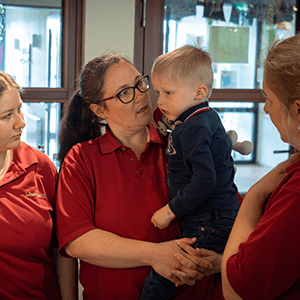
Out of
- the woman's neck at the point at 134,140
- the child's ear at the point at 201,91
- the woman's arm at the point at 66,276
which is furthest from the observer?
the woman's neck at the point at 134,140

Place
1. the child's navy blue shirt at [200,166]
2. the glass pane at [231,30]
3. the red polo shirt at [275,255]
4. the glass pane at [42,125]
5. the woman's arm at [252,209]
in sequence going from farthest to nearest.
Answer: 1. the glass pane at [231,30]
2. the glass pane at [42,125]
3. the child's navy blue shirt at [200,166]
4. the woman's arm at [252,209]
5. the red polo shirt at [275,255]

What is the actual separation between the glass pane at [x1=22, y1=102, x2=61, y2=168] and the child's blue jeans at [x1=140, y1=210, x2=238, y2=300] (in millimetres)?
1426

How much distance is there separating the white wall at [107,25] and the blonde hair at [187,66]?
1.04m

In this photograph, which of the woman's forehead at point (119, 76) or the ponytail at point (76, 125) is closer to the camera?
the woman's forehead at point (119, 76)

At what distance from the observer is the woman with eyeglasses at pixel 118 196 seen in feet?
4.70

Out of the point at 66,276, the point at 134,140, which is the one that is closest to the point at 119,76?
the point at 134,140

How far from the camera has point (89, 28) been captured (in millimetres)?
2441

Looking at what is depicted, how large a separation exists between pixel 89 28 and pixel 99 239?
5.00 feet

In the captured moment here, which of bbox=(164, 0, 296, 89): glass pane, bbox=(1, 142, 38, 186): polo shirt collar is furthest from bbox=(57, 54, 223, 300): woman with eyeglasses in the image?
bbox=(164, 0, 296, 89): glass pane

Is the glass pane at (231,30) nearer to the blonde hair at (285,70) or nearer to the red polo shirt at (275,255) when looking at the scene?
the blonde hair at (285,70)

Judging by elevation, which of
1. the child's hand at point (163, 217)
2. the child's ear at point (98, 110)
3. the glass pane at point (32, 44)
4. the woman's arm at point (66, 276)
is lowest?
the woman's arm at point (66, 276)

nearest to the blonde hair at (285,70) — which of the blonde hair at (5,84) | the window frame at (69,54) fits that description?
the blonde hair at (5,84)

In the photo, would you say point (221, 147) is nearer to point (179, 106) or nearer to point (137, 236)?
point (179, 106)

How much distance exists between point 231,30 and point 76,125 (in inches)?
62.4
